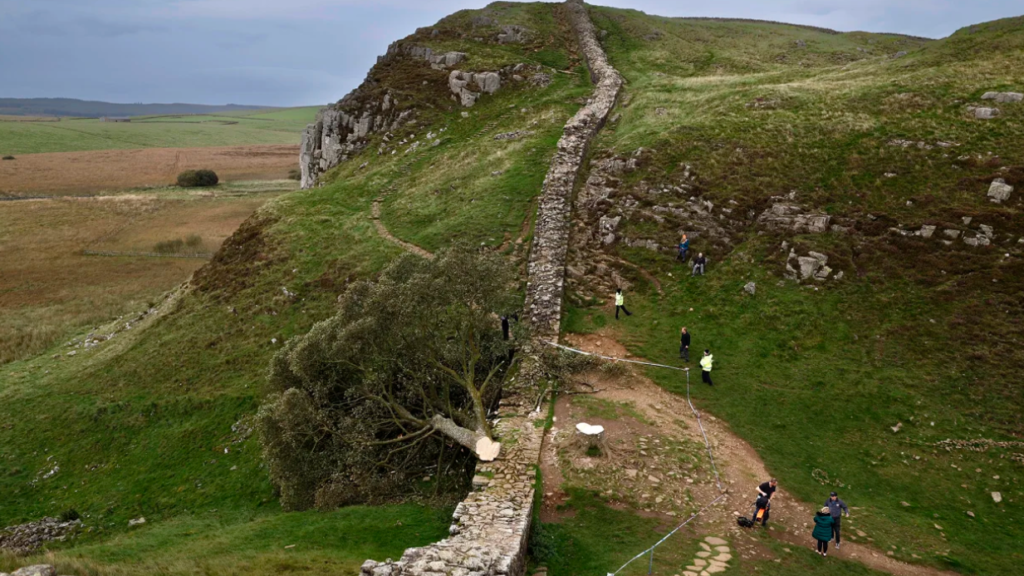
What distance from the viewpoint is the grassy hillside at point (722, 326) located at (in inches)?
704

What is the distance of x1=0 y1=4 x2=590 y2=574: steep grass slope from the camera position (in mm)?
18094

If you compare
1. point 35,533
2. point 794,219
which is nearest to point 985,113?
point 794,219

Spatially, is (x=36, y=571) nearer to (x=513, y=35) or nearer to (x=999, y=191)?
(x=999, y=191)

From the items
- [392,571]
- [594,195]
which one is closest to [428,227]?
[594,195]

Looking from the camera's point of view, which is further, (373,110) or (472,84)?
(373,110)

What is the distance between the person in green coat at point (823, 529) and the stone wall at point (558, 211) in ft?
45.8

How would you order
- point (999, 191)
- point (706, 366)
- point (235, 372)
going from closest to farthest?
1. point (706, 366)
2. point (999, 191)
3. point (235, 372)

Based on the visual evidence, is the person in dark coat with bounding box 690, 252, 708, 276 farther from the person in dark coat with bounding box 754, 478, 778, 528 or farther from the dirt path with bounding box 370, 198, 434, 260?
the person in dark coat with bounding box 754, 478, 778, 528

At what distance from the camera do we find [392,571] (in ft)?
41.7

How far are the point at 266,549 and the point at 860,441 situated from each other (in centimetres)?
2068

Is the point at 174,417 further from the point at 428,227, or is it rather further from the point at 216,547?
the point at 428,227

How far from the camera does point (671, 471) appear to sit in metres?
18.5

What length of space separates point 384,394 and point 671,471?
11.0m

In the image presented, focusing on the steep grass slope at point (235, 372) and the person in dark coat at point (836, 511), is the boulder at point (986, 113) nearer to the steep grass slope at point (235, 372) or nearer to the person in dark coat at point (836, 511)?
the steep grass slope at point (235, 372)
